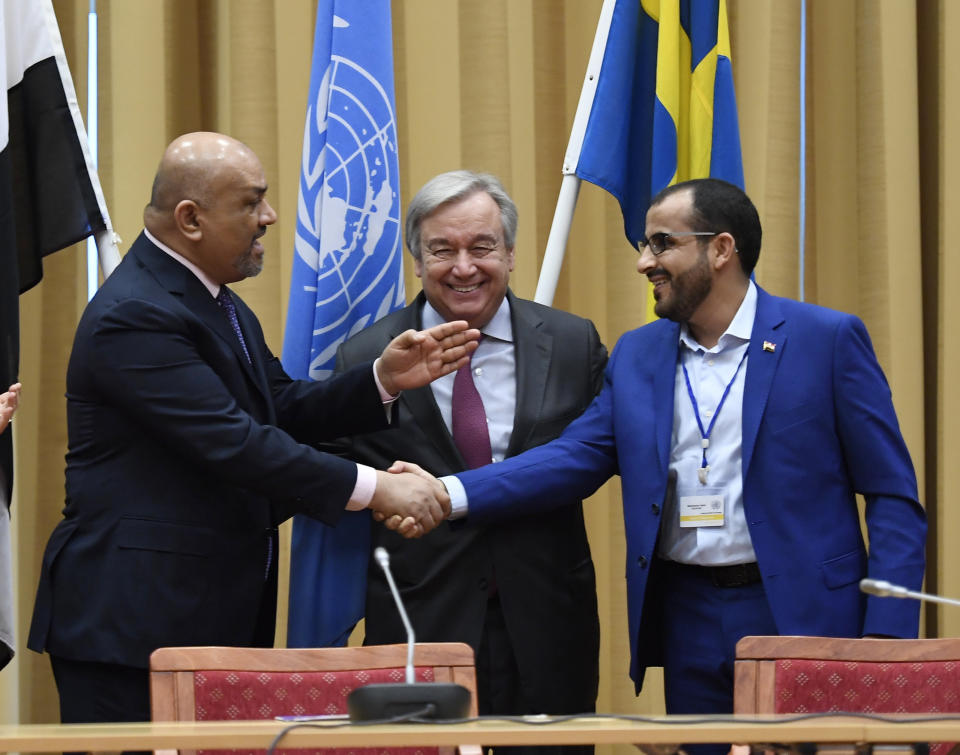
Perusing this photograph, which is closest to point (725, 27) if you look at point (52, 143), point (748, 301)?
point (748, 301)

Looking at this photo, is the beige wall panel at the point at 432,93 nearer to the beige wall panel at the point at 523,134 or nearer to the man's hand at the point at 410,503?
the beige wall panel at the point at 523,134

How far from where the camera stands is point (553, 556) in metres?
2.92

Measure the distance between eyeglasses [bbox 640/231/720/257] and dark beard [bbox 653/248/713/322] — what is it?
1.7 inches

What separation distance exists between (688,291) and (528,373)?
407 millimetres

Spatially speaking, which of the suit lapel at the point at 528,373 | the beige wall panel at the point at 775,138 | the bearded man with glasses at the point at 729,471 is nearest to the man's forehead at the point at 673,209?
the bearded man with glasses at the point at 729,471

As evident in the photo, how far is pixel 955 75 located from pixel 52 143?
9.04ft

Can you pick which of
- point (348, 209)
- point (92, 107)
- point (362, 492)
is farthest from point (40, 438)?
point (362, 492)

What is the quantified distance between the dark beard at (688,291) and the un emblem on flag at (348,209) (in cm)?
80

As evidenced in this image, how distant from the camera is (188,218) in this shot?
274 cm

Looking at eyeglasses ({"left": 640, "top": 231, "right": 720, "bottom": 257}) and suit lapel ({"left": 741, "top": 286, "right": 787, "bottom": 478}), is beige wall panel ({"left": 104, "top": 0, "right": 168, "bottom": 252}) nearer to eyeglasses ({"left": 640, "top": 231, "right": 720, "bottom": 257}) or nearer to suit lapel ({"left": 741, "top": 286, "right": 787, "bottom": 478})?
eyeglasses ({"left": 640, "top": 231, "right": 720, "bottom": 257})

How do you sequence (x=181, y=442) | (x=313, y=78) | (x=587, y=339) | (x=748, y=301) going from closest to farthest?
(x=181, y=442), (x=748, y=301), (x=587, y=339), (x=313, y=78)

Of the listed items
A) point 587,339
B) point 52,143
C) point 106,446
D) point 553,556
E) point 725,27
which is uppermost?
point 725,27

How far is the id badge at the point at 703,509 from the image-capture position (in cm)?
268

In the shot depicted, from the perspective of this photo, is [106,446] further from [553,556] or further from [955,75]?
[955,75]
